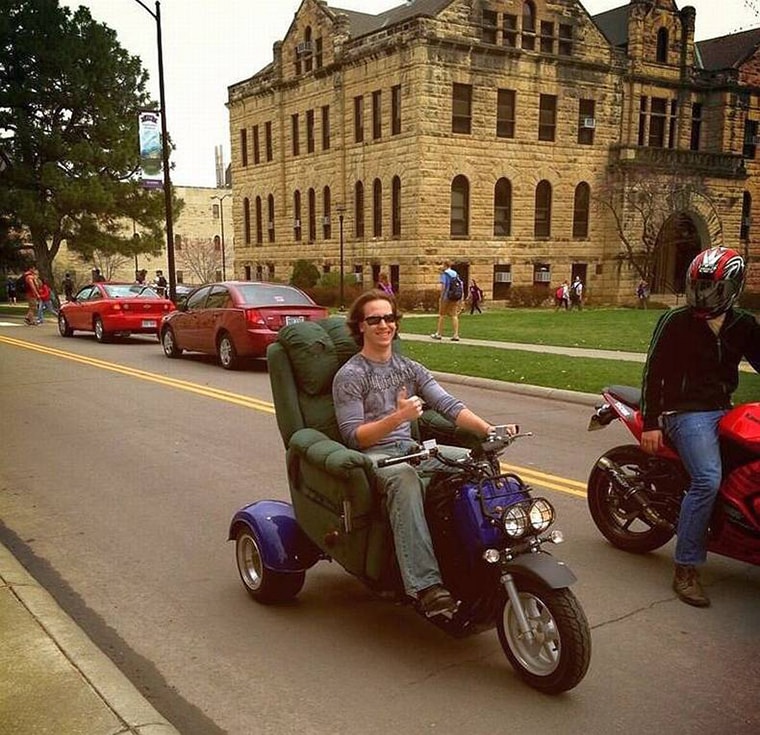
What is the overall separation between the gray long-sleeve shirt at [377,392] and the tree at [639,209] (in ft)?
128

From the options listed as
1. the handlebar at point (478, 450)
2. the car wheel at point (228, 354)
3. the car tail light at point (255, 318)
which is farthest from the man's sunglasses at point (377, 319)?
the car wheel at point (228, 354)

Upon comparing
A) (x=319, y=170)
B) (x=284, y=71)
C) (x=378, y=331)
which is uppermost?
(x=284, y=71)

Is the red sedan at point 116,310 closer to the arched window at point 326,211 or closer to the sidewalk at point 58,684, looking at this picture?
the sidewalk at point 58,684

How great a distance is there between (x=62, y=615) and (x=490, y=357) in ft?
39.9

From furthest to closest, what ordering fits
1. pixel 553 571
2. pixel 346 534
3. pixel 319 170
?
pixel 319 170 < pixel 346 534 < pixel 553 571

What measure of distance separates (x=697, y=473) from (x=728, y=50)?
173 feet

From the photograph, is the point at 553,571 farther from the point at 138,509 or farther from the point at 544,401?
the point at 544,401

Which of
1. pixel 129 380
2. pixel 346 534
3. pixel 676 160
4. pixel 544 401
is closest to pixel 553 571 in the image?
pixel 346 534

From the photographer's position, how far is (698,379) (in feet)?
14.9

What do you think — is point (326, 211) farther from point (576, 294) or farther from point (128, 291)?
point (128, 291)

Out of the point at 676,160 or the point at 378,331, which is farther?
the point at 676,160

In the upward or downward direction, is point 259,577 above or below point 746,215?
below

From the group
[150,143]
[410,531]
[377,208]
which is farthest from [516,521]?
[377,208]

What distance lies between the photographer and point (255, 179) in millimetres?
48312
